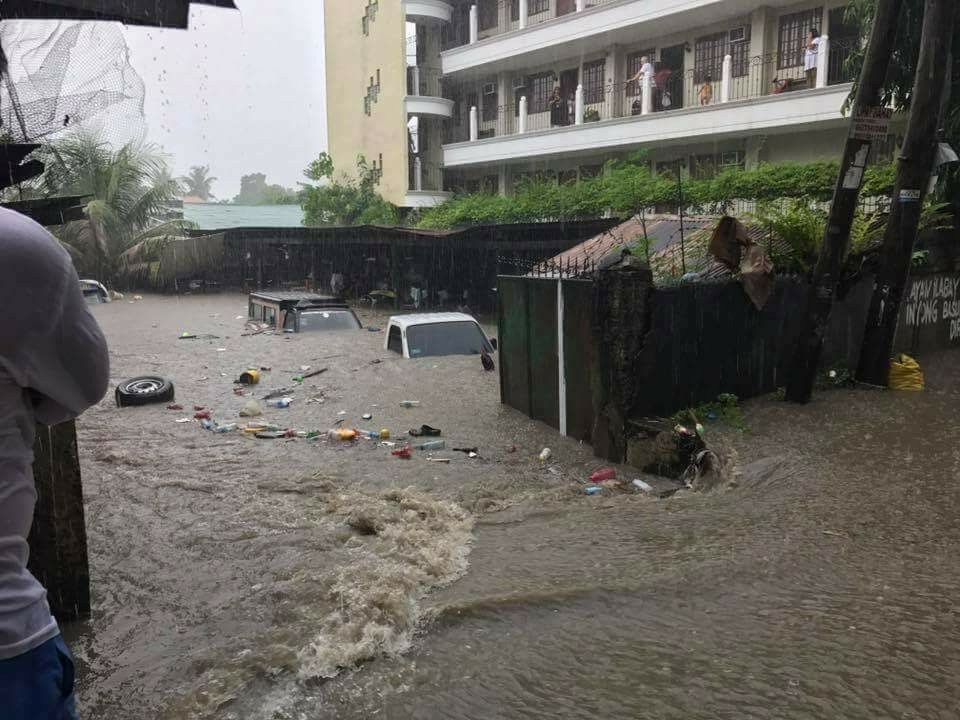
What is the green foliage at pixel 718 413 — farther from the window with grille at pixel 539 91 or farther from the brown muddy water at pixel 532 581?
the window with grille at pixel 539 91

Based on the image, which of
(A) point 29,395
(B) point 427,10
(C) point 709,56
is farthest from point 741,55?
(A) point 29,395

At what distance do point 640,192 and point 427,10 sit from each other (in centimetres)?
1390

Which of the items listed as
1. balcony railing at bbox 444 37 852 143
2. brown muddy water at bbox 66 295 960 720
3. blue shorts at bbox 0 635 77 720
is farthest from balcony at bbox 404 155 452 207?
blue shorts at bbox 0 635 77 720

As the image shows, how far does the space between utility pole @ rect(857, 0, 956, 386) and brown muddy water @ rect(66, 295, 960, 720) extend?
0.51 metres

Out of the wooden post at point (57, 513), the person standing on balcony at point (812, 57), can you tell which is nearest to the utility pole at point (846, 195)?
the wooden post at point (57, 513)

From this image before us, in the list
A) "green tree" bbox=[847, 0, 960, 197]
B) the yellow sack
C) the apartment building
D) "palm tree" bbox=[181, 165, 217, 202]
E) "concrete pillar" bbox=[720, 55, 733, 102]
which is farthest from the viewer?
"palm tree" bbox=[181, 165, 217, 202]

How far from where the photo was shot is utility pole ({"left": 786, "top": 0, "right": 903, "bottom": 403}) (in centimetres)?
693

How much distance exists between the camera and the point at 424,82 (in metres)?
28.8

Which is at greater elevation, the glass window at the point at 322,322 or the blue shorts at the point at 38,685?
the blue shorts at the point at 38,685

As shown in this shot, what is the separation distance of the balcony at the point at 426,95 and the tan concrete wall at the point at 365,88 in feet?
1.16

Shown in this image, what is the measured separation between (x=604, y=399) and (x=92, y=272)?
28615 millimetres

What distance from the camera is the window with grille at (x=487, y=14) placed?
2745cm

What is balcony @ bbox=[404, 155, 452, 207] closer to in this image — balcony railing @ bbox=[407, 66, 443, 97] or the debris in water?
balcony railing @ bbox=[407, 66, 443, 97]

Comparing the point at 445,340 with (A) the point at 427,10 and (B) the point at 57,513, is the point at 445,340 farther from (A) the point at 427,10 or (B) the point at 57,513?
(A) the point at 427,10
